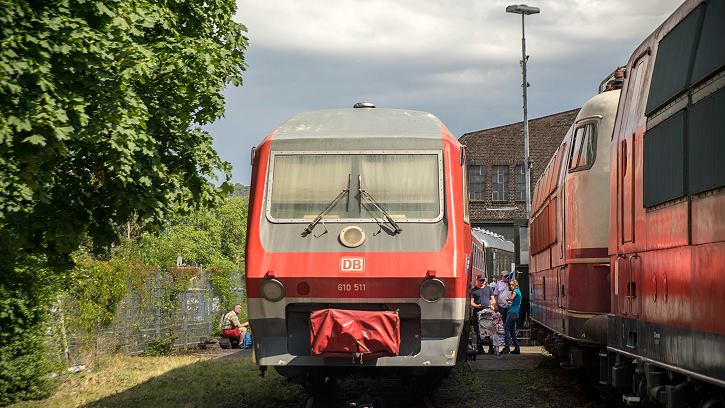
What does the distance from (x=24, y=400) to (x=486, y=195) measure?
1658 inches

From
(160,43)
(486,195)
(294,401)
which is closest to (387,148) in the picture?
(294,401)

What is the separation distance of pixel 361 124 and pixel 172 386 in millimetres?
6486

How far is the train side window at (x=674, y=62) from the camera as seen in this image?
6.62 m

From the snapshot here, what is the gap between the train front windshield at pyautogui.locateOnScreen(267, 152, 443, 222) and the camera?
36.3 ft

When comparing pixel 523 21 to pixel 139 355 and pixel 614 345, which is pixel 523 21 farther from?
pixel 614 345

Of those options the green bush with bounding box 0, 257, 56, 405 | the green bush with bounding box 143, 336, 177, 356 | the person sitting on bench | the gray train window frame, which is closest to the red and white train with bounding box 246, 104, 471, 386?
the gray train window frame

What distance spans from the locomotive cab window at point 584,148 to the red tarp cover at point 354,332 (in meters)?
3.46

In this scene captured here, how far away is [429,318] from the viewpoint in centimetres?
1071

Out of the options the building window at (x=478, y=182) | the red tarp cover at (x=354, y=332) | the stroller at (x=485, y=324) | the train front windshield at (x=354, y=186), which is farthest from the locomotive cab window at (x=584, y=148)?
the building window at (x=478, y=182)

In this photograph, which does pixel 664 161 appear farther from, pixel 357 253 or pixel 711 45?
pixel 357 253

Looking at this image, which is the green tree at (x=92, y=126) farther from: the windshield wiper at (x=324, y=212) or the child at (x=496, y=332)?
the child at (x=496, y=332)

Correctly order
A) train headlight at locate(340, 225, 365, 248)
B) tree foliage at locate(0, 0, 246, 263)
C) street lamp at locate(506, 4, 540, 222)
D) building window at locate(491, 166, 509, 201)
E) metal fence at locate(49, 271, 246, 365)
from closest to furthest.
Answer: tree foliage at locate(0, 0, 246, 263)
train headlight at locate(340, 225, 365, 248)
metal fence at locate(49, 271, 246, 365)
street lamp at locate(506, 4, 540, 222)
building window at locate(491, 166, 509, 201)

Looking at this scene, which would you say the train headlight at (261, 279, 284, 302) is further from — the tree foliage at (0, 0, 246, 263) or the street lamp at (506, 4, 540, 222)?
the street lamp at (506, 4, 540, 222)

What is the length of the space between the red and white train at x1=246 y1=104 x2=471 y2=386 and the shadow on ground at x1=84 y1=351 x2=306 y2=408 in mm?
3040
